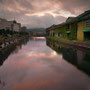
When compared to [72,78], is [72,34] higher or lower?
higher

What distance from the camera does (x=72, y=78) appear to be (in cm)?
588

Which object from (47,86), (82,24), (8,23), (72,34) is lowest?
(47,86)

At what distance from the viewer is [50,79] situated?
227 inches

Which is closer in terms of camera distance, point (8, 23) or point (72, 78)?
point (72, 78)

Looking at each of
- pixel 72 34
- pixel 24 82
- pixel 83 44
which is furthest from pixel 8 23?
pixel 24 82

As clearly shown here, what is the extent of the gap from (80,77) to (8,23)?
127326 mm

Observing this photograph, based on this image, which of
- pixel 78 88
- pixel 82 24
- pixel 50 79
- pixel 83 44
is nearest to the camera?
pixel 78 88

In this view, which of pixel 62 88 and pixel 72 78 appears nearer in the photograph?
pixel 62 88

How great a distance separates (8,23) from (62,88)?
12789 centimetres

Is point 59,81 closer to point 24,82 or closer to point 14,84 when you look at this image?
point 24,82

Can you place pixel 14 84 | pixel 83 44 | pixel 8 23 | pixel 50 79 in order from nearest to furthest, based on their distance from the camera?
pixel 14 84, pixel 50 79, pixel 83 44, pixel 8 23

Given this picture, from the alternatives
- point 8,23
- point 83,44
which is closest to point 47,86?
point 83,44

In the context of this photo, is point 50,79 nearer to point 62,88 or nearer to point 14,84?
point 62,88

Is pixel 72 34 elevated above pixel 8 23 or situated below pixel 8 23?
below
